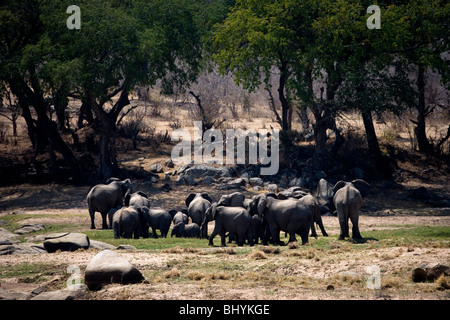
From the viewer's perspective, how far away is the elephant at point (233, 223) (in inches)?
645

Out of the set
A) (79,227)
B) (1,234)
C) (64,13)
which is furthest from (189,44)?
(1,234)

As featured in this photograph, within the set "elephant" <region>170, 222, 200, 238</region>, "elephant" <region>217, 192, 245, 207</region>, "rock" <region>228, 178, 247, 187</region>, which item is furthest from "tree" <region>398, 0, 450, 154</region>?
"elephant" <region>170, 222, 200, 238</region>

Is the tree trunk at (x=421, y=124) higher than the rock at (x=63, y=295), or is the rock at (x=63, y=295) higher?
the tree trunk at (x=421, y=124)

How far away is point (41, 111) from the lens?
30047 mm

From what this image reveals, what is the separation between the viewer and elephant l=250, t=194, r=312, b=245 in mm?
16156

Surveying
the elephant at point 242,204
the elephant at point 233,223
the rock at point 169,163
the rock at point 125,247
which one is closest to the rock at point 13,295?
the rock at point 125,247

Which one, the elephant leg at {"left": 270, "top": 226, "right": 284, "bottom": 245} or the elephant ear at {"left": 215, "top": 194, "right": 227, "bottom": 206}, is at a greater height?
the elephant ear at {"left": 215, "top": 194, "right": 227, "bottom": 206}

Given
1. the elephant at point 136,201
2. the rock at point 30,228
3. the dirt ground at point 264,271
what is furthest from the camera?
the elephant at point 136,201

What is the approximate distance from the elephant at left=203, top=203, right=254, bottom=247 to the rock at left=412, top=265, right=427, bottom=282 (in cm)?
633

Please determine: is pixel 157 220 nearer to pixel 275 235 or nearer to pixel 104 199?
pixel 104 199

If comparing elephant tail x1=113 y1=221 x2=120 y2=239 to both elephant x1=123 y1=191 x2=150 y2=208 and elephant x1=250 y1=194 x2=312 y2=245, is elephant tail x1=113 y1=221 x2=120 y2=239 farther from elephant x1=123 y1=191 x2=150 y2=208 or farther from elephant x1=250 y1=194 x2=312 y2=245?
elephant x1=250 y1=194 x2=312 y2=245

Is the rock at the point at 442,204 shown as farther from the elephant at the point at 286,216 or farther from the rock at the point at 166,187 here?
the rock at the point at 166,187

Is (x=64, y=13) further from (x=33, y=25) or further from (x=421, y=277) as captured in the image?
(x=421, y=277)

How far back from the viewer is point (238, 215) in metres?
16.4
